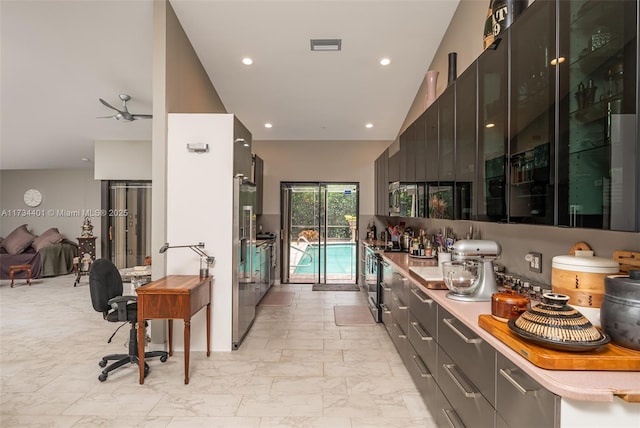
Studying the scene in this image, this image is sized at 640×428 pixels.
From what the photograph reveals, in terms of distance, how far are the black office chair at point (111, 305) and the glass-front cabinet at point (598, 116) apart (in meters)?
3.25

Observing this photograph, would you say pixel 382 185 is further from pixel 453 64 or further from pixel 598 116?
pixel 598 116

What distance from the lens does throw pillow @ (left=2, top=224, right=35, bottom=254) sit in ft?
24.3

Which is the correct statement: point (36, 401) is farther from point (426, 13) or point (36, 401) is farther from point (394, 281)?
point (426, 13)

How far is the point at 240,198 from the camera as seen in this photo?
3.69m

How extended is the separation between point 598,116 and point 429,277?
5.39ft

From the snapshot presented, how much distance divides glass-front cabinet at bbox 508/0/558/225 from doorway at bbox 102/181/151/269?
6868mm

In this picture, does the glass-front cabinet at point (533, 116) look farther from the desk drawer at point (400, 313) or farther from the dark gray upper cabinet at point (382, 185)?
the dark gray upper cabinet at point (382, 185)

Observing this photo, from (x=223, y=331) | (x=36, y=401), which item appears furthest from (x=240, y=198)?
(x=36, y=401)

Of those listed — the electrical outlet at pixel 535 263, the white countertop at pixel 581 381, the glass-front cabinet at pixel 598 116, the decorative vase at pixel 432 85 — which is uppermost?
the decorative vase at pixel 432 85

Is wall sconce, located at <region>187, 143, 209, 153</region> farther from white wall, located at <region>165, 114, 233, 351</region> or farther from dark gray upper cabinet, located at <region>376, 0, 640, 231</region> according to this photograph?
dark gray upper cabinet, located at <region>376, 0, 640, 231</region>

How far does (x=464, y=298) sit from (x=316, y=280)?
5180 millimetres

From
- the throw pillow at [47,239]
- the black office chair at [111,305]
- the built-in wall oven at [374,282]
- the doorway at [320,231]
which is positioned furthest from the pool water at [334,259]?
the throw pillow at [47,239]

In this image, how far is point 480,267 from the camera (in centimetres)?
212

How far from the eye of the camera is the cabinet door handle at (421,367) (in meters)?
2.42
